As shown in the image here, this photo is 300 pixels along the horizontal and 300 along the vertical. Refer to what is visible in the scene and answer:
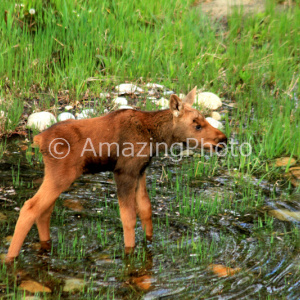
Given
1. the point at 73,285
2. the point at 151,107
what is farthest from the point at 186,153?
the point at 73,285

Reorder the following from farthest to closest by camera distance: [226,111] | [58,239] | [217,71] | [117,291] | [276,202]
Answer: [217,71] → [226,111] → [276,202] → [58,239] → [117,291]

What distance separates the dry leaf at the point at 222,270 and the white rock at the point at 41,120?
4.04m

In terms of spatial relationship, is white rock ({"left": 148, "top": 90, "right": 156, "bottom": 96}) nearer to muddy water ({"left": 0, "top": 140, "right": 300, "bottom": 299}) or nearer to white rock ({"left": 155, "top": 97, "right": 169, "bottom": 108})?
white rock ({"left": 155, "top": 97, "right": 169, "bottom": 108})

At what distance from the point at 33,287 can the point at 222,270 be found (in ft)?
5.86

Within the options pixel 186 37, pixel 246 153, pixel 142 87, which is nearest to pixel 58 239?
pixel 246 153

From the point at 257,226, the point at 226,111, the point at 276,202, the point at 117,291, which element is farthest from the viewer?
the point at 226,111

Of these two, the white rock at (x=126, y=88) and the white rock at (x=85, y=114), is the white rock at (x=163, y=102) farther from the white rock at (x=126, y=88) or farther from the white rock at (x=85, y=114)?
the white rock at (x=85, y=114)

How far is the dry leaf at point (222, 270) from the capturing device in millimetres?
4994

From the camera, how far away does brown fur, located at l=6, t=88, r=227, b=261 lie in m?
5.26

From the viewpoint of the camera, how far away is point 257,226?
19.9 ft

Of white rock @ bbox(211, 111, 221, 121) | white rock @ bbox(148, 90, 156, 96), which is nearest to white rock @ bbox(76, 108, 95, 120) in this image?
white rock @ bbox(148, 90, 156, 96)

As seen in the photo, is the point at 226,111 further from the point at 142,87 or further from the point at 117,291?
the point at 117,291

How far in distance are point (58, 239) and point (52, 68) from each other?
4682mm

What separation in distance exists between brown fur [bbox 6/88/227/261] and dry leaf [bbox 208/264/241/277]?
35.7 inches
